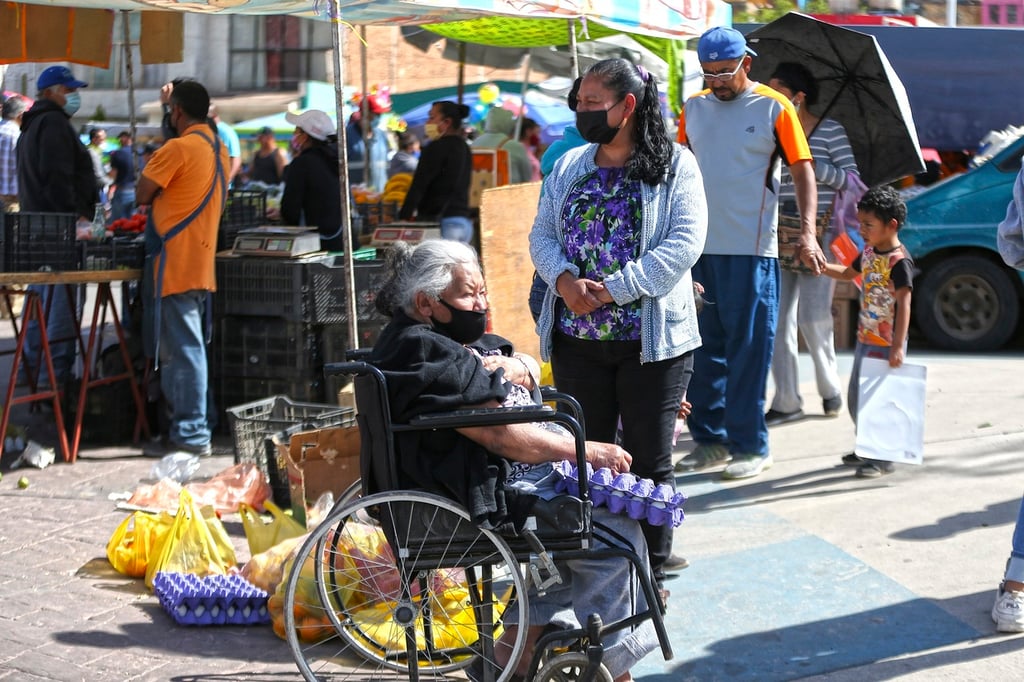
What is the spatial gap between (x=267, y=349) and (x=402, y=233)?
49.8 inches

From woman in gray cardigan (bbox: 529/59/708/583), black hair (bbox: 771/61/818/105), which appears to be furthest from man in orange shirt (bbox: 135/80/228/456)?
black hair (bbox: 771/61/818/105)

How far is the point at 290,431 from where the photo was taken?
20.2 feet

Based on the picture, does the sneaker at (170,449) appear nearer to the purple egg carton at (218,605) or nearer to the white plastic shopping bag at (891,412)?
the purple egg carton at (218,605)

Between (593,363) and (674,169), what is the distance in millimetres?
752

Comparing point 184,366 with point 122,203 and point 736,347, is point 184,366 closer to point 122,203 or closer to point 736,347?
point 736,347

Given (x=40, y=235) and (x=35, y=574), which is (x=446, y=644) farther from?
(x=40, y=235)

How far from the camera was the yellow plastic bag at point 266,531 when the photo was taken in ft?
16.3

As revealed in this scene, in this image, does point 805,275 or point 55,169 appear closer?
point 805,275

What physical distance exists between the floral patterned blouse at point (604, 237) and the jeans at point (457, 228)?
4.30 metres

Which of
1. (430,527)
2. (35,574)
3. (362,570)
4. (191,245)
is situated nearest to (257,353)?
(191,245)

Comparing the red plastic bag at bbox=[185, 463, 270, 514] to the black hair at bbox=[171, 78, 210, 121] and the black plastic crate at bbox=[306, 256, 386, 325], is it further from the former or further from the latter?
the black hair at bbox=[171, 78, 210, 121]

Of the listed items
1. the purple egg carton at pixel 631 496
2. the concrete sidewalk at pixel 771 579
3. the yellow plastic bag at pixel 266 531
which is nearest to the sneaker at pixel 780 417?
the concrete sidewalk at pixel 771 579

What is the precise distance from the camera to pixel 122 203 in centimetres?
1398

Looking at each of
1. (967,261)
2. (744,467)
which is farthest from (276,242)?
(967,261)
